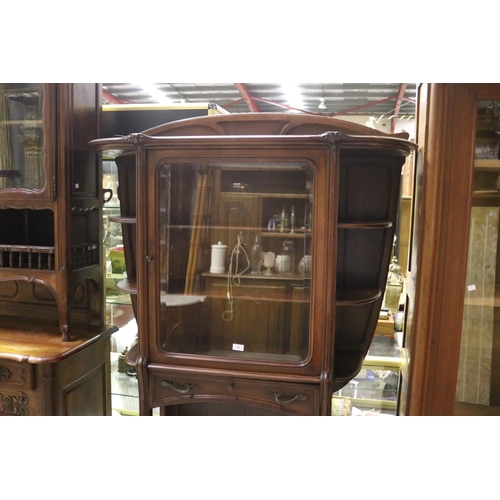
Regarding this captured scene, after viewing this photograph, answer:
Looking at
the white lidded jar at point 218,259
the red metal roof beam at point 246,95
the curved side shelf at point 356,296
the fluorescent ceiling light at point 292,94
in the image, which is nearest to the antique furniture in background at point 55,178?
the white lidded jar at point 218,259

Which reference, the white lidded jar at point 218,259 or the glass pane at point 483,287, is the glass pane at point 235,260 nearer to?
the white lidded jar at point 218,259

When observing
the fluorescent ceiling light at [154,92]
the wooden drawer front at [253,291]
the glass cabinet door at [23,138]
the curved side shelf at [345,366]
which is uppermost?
the fluorescent ceiling light at [154,92]

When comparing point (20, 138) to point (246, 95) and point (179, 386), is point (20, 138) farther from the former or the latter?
point (246, 95)

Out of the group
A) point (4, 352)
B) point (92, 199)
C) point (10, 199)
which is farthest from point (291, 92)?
point (4, 352)

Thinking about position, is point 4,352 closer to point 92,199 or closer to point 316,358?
point 92,199

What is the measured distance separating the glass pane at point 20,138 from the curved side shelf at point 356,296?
107 cm

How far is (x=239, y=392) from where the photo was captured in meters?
1.40

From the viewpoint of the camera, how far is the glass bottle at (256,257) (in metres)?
1.45

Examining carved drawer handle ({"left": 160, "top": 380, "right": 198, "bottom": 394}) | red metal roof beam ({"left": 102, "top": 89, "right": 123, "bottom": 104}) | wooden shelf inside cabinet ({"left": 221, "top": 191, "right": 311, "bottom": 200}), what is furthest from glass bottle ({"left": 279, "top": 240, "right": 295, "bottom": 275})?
red metal roof beam ({"left": 102, "top": 89, "right": 123, "bottom": 104})

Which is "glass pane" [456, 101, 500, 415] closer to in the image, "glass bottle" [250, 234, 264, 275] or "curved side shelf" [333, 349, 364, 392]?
"curved side shelf" [333, 349, 364, 392]

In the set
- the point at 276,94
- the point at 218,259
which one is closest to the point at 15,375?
the point at 218,259

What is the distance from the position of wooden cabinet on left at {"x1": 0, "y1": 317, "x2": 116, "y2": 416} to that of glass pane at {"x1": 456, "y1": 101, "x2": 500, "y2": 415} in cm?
130

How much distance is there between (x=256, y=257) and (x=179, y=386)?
1.65 ft

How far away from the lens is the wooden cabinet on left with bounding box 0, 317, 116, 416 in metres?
1.44
